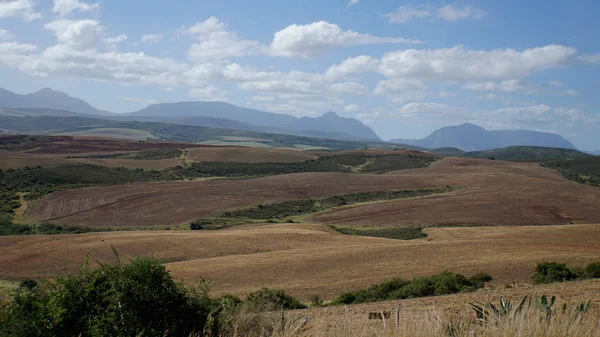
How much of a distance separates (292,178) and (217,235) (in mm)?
43041

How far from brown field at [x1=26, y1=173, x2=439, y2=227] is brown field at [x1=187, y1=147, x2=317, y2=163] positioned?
1235 inches

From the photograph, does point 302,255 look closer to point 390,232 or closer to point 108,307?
point 390,232

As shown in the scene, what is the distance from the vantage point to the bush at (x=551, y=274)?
16.9 metres

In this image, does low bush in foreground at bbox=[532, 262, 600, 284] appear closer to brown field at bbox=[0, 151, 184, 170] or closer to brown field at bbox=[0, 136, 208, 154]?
brown field at bbox=[0, 151, 184, 170]

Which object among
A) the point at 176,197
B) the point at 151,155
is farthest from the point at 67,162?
the point at 176,197

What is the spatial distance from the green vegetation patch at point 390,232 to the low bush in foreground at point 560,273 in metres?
20.1

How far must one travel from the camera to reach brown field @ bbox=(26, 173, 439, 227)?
168 ft

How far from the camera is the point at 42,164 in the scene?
81.6m

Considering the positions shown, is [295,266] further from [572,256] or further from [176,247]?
[572,256]

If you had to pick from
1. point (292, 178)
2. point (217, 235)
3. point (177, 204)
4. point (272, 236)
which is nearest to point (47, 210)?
point (177, 204)

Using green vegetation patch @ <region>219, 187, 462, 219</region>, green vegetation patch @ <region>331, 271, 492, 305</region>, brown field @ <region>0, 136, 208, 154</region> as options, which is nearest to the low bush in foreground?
green vegetation patch @ <region>331, 271, 492, 305</region>

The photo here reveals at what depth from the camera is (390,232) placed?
4372 cm

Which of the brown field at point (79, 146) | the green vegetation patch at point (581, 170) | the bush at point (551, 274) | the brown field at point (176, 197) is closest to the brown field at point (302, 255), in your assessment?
the bush at point (551, 274)

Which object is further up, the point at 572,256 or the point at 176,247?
the point at 572,256
